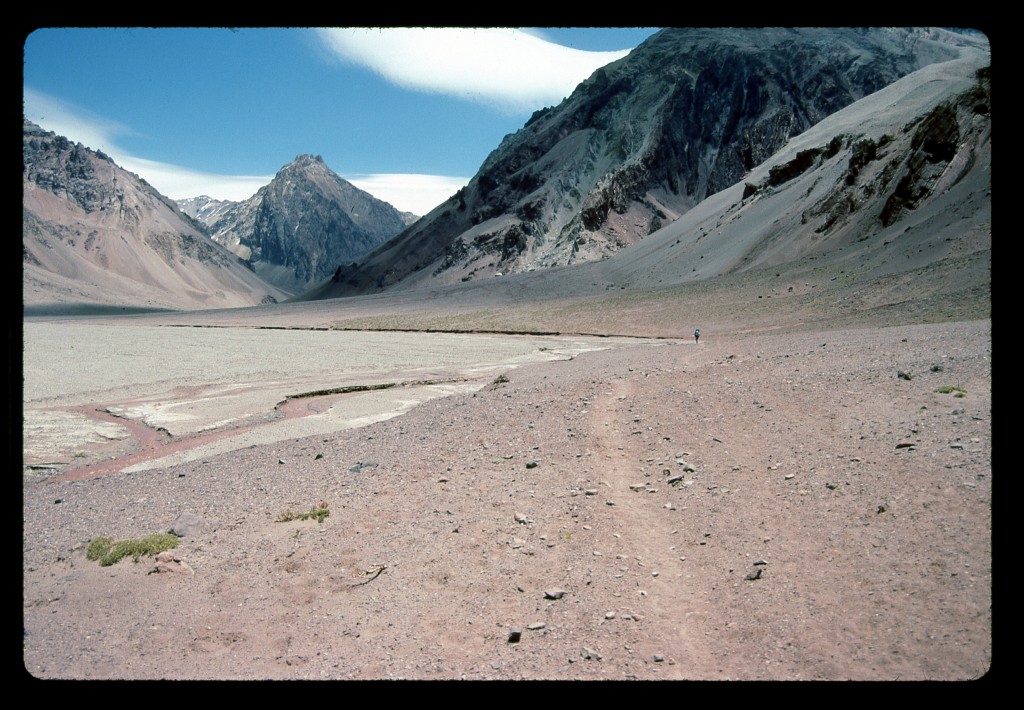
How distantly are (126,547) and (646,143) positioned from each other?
138m

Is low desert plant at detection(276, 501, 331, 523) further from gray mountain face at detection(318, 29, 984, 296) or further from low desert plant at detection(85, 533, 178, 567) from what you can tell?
gray mountain face at detection(318, 29, 984, 296)

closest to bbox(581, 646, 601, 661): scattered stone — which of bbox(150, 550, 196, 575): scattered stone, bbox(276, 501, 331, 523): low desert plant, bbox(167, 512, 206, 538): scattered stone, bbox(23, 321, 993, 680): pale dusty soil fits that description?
bbox(23, 321, 993, 680): pale dusty soil

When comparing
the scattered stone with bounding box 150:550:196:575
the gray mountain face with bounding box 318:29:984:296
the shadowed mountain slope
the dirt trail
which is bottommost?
the scattered stone with bounding box 150:550:196:575

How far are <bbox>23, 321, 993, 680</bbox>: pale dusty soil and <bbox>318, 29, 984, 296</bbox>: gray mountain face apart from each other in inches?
4105

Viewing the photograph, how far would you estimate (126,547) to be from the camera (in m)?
7.19

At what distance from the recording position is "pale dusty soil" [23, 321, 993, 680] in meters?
4.64

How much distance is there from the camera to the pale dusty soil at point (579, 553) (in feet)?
15.2

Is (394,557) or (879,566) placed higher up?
(879,566)

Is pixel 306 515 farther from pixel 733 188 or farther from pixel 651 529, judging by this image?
pixel 733 188

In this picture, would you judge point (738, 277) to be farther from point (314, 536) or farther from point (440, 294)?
point (314, 536)

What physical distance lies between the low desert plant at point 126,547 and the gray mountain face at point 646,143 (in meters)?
107
